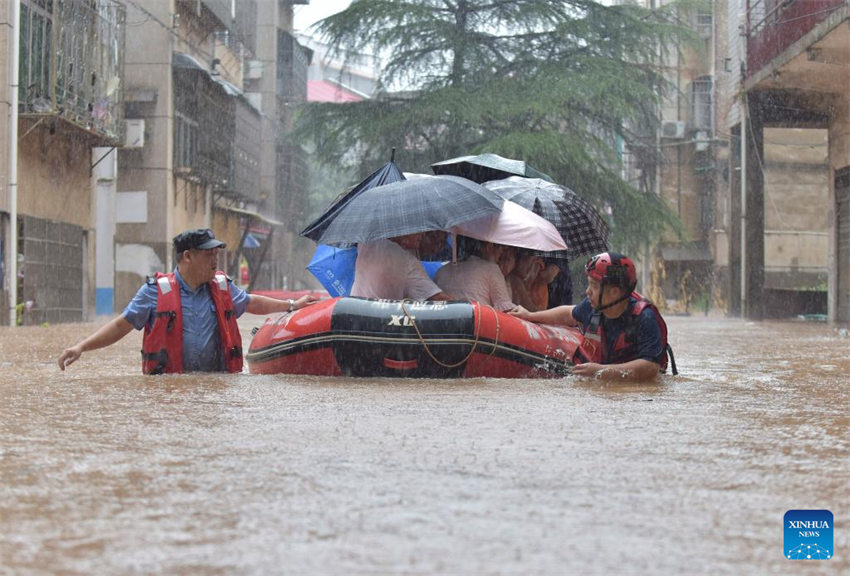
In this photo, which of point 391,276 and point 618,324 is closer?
point 618,324

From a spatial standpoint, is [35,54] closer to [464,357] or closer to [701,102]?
[464,357]

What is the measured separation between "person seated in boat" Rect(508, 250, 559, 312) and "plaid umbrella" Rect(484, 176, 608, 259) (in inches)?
19.0

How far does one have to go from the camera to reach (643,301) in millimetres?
7492

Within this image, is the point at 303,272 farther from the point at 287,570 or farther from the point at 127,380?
the point at 287,570

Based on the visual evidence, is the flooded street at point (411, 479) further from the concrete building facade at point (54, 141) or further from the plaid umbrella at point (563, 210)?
the concrete building facade at point (54, 141)

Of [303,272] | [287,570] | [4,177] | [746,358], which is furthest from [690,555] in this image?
[303,272]

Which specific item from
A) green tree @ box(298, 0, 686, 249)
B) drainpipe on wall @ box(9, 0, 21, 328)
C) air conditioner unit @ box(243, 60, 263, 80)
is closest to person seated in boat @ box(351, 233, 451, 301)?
drainpipe on wall @ box(9, 0, 21, 328)

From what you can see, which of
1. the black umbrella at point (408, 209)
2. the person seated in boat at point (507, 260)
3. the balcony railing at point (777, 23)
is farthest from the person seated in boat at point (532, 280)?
the balcony railing at point (777, 23)

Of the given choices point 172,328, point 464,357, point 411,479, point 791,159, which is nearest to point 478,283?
point 464,357

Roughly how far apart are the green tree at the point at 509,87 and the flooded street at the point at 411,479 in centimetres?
1994

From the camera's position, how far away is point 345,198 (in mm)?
9234

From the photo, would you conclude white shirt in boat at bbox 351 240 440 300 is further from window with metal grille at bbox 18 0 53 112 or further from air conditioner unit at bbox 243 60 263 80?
air conditioner unit at bbox 243 60 263 80

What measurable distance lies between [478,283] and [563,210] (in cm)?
179

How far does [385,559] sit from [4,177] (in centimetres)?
1749
